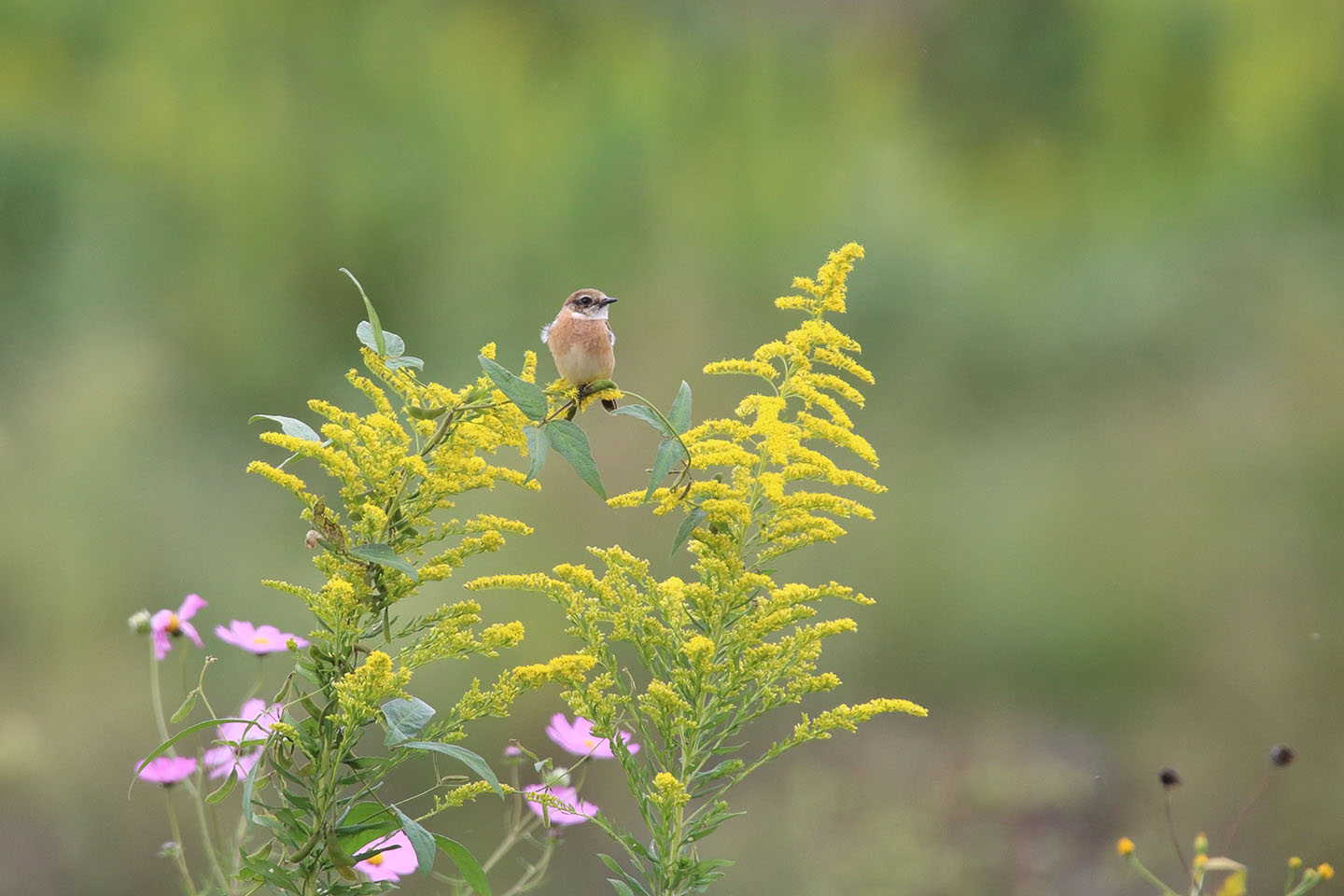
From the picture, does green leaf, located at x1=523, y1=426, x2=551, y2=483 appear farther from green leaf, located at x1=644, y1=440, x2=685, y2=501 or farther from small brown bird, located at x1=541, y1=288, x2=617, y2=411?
small brown bird, located at x1=541, y1=288, x2=617, y2=411

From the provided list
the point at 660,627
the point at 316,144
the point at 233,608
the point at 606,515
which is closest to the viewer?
the point at 660,627

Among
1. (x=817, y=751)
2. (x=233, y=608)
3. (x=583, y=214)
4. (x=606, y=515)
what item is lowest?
(x=817, y=751)

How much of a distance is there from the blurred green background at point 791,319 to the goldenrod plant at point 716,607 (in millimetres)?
1727

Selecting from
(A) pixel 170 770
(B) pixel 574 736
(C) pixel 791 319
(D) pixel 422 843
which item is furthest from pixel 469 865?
(C) pixel 791 319

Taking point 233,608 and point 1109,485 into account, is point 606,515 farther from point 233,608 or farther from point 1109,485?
point 1109,485

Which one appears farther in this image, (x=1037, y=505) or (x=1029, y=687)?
(x=1037, y=505)

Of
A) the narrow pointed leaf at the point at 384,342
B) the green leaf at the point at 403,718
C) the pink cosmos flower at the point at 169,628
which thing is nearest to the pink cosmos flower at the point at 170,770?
the pink cosmos flower at the point at 169,628

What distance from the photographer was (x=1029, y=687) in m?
3.14

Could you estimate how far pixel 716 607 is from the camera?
0.96 metres

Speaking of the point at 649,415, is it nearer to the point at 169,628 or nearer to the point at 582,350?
the point at 582,350

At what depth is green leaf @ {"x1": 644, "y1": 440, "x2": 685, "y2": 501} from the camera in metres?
0.85

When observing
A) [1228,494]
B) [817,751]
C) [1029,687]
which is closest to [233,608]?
[817,751]

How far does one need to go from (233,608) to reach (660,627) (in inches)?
89.3

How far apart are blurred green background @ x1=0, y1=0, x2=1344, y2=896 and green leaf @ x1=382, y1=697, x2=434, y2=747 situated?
1837 millimetres
